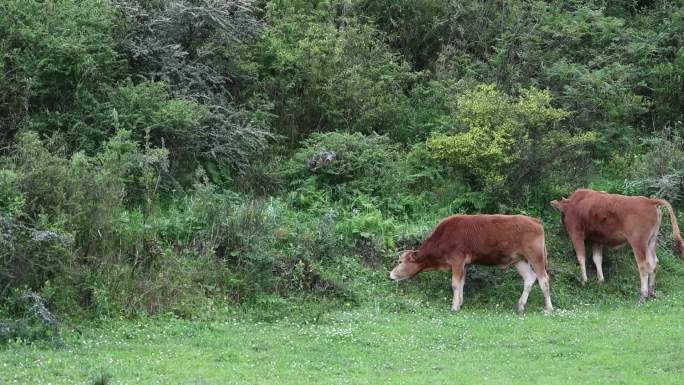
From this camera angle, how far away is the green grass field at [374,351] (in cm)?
1315

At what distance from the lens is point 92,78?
21.2m

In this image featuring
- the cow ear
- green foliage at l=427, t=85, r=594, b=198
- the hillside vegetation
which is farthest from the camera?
green foliage at l=427, t=85, r=594, b=198

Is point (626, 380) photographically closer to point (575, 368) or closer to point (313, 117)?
point (575, 368)

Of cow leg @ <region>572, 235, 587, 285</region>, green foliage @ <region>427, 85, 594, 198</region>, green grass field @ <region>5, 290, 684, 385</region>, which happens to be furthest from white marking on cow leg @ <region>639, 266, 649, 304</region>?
green foliage @ <region>427, 85, 594, 198</region>

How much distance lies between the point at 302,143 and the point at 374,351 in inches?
364

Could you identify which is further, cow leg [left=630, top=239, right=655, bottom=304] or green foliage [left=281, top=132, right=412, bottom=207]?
green foliage [left=281, top=132, right=412, bottom=207]

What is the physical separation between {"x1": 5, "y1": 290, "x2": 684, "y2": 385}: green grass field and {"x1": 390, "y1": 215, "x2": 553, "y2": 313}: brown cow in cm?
95

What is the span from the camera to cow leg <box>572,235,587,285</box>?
1995 centimetres

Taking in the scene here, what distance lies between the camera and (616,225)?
1962 centimetres

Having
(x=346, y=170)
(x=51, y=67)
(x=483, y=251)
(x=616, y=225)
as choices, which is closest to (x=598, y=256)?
(x=616, y=225)

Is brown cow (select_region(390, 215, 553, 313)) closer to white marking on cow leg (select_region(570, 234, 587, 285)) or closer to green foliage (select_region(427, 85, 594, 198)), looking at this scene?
white marking on cow leg (select_region(570, 234, 587, 285))

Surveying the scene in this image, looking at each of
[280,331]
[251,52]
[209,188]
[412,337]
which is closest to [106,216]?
[209,188]

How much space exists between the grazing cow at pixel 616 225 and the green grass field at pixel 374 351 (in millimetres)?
1672

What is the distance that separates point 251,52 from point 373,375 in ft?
42.6
